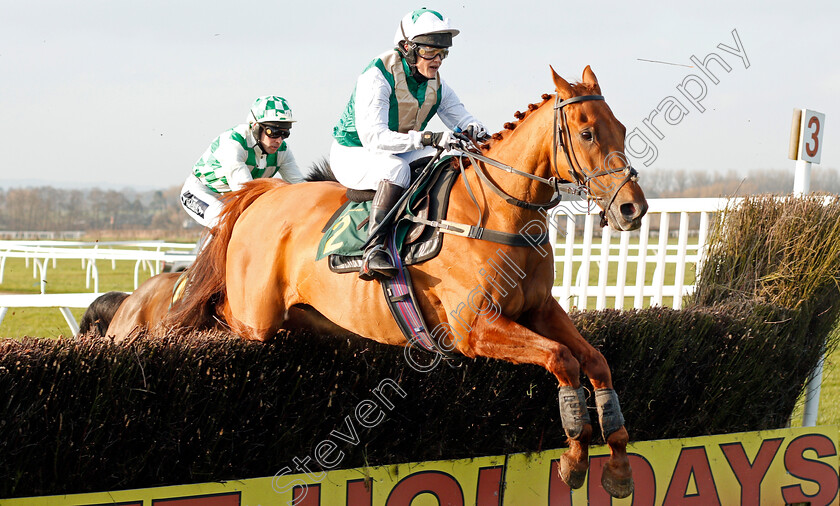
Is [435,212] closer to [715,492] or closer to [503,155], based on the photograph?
[503,155]

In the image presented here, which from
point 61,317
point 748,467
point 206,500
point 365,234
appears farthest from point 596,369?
point 61,317

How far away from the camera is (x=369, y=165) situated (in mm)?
3580

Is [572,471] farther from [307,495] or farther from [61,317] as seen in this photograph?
[61,317]

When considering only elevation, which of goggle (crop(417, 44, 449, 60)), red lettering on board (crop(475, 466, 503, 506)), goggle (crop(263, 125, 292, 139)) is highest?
goggle (crop(417, 44, 449, 60))

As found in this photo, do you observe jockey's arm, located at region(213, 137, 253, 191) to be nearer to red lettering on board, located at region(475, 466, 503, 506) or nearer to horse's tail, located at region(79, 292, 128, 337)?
horse's tail, located at region(79, 292, 128, 337)

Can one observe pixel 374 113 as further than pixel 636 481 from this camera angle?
No

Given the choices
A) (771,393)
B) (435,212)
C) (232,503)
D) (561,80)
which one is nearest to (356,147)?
(435,212)

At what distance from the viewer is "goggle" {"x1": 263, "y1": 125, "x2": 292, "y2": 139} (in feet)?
16.6

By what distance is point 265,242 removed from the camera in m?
4.07

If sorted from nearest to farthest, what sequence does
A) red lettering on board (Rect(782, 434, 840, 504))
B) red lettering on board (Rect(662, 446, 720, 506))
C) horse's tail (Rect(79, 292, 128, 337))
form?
red lettering on board (Rect(662, 446, 720, 506)), red lettering on board (Rect(782, 434, 840, 504)), horse's tail (Rect(79, 292, 128, 337))

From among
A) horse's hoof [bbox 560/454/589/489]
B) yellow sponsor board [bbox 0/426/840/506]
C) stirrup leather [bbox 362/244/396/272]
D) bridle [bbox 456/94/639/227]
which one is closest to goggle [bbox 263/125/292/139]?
stirrup leather [bbox 362/244/396/272]

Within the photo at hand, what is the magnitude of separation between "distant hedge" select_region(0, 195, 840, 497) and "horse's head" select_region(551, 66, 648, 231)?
3.93ft

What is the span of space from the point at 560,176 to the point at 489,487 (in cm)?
151

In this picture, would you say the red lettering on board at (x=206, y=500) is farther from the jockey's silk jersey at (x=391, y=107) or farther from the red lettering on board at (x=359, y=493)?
the jockey's silk jersey at (x=391, y=107)
